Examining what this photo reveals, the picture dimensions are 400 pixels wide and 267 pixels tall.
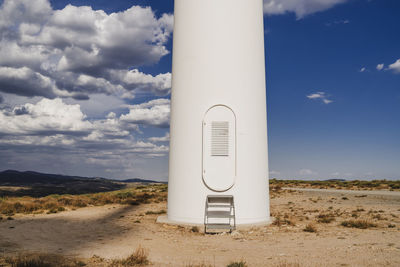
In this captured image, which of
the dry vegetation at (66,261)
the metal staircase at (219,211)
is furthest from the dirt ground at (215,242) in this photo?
the metal staircase at (219,211)

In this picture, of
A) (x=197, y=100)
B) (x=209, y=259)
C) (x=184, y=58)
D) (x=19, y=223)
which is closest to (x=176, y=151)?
(x=197, y=100)

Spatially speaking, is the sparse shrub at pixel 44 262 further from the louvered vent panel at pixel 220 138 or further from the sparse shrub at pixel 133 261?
the louvered vent panel at pixel 220 138

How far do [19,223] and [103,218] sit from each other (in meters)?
3.29

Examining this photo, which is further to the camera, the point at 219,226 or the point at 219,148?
the point at 219,148

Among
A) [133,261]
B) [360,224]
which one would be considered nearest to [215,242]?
[133,261]

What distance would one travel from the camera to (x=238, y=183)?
10969 mm

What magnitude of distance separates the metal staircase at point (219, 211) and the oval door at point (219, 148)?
36cm

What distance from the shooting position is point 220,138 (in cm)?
1106

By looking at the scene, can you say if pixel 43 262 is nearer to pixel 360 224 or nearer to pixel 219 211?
pixel 219 211

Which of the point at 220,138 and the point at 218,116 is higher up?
the point at 218,116

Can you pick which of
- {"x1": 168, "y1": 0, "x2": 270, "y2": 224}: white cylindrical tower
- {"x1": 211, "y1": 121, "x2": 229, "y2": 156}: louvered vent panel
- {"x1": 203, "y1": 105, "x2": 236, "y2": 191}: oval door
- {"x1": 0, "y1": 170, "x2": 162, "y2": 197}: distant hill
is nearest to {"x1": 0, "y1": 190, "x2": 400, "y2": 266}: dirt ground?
{"x1": 168, "y1": 0, "x2": 270, "y2": 224}: white cylindrical tower

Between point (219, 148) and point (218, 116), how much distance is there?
110 centimetres

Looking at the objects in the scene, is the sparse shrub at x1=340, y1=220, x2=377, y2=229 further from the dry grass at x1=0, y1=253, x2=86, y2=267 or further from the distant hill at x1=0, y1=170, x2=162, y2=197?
the distant hill at x1=0, y1=170, x2=162, y2=197

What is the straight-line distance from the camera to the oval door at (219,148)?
1088 cm
